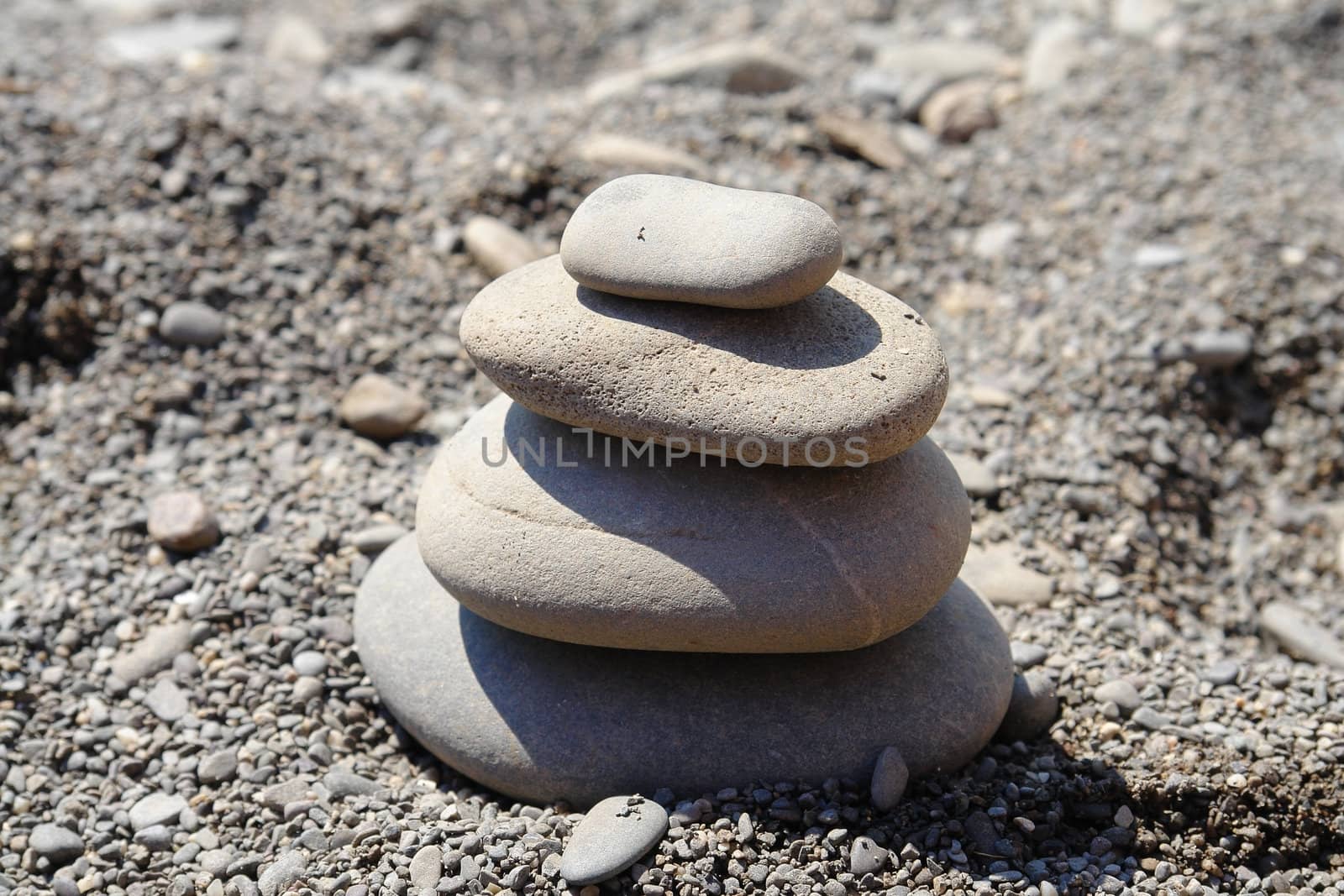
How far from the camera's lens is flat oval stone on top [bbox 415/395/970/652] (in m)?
2.88

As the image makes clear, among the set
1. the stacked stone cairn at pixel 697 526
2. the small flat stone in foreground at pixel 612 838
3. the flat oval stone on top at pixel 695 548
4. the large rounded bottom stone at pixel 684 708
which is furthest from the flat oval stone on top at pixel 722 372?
the small flat stone in foreground at pixel 612 838

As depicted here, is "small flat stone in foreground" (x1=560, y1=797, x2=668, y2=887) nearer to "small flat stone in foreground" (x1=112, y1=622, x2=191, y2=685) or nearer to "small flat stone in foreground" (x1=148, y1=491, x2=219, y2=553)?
"small flat stone in foreground" (x1=112, y1=622, x2=191, y2=685)

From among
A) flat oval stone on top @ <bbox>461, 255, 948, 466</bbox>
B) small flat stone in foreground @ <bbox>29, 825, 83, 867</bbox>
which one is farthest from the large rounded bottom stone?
small flat stone in foreground @ <bbox>29, 825, 83, 867</bbox>

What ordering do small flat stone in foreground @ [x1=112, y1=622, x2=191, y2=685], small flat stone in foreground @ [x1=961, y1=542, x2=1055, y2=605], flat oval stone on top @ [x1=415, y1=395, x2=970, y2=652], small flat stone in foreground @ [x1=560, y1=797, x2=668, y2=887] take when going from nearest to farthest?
small flat stone in foreground @ [x1=560, y1=797, x2=668, y2=887] < flat oval stone on top @ [x1=415, y1=395, x2=970, y2=652] < small flat stone in foreground @ [x1=112, y1=622, x2=191, y2=685] < small flat stone in foreground @ [x1=961, y1=542, x2=1055, y2=605]

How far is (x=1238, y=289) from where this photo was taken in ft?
16.6

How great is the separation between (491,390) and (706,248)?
2.04 m

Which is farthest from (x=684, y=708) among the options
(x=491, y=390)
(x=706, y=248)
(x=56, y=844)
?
(x=491, y=390)

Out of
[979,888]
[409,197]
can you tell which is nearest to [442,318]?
[409,197]

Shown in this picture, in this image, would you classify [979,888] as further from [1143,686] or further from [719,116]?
[719,116]

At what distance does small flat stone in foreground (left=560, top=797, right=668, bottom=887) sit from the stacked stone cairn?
39 mm

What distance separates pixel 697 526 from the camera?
293 centimetres

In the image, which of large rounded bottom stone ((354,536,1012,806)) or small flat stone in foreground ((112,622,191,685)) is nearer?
large rounded bottom stone ((354,536,1012,806))

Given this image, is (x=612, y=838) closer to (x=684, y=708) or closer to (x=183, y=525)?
(x=684, y=708)

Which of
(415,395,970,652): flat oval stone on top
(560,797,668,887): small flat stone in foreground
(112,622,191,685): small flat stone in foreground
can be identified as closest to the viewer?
(560,797,668,887): small flat stone in foreground
